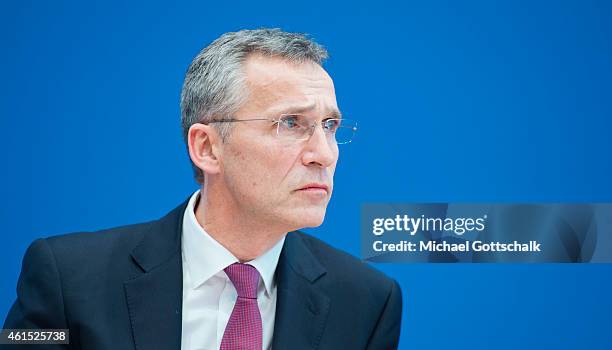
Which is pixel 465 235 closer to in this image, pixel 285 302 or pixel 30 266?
pixel 285 302

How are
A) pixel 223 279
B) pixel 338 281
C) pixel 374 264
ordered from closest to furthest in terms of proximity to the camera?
pixel 223 279 < pixel 338 281 < pixel 374 264

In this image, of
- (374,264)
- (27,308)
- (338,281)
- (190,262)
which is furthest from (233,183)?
(374,264)

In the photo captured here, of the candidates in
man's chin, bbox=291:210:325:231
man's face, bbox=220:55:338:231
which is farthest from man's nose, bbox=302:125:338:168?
man's chin, bbox=291:210:325:231

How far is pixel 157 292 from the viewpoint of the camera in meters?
2.23

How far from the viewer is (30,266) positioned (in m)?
2.24

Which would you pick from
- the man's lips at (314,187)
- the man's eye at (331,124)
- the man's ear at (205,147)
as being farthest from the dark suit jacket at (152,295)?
the man's eye at (331,124)

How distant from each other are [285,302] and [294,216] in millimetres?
269

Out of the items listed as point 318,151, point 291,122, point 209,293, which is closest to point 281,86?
point 291,122

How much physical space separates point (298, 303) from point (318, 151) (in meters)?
0.45

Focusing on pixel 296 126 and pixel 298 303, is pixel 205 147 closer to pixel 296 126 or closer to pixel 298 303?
pixel 296 126

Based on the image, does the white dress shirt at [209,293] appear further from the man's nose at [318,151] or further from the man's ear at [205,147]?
the man's nose at [318,151]

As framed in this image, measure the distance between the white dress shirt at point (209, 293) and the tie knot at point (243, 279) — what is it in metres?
0.02

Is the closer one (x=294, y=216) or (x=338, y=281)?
(x=294, y=216)

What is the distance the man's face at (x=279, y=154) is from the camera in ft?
7.30
